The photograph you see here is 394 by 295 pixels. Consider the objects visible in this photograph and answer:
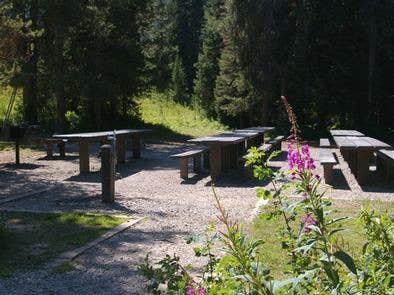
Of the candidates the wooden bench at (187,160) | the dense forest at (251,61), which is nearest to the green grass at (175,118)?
the dense forest at (251,61)

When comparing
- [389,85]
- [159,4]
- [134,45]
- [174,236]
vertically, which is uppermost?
[159,4]

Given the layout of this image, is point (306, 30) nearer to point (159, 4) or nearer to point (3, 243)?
point (159, 4)

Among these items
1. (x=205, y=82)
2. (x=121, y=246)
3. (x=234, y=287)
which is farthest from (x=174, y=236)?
(x=205, y=82)

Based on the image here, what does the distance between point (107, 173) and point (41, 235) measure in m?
2.06

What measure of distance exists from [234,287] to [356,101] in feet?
69.7

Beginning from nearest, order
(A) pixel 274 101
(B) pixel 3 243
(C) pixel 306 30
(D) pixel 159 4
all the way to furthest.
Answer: (B) pixel 3 243
(C) pixel 306 30
(A) pixel 274 101
(D) pixel 159 4

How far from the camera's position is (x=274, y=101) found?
81.0ft

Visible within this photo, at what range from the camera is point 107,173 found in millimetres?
7812

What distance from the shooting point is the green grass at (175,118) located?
25.3m

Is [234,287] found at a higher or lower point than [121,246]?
higher

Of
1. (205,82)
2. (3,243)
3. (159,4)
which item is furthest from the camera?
(205,82)

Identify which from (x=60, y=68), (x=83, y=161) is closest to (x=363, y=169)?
(x=83, y=161)

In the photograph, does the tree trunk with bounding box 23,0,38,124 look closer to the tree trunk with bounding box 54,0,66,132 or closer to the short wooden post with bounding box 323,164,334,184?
the tree trunk with bounding box 54,0,66,132

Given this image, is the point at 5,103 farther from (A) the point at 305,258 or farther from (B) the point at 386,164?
(A) the point at 305,258
